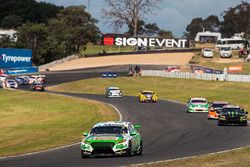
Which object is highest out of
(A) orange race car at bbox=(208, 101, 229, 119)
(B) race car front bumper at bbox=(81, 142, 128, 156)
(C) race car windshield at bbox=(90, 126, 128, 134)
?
(C) race car windshield at bbox=(90, 126, 128, 134)

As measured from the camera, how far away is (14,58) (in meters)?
124

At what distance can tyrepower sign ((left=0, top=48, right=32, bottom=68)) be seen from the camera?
123 metres

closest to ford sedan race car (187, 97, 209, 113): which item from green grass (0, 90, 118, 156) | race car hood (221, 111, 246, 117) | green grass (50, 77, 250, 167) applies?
green grass (0, 90, 118, 156)

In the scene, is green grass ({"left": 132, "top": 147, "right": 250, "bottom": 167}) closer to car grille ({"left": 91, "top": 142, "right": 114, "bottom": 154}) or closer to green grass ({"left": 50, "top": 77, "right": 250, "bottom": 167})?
car grille ({"left": 91, "top": 142, "right": 114, "bottom": 154})

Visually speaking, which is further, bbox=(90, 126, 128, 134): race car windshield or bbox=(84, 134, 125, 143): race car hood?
bbox=(90, 126, 128, 134): race car windshield

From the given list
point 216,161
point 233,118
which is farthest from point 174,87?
point 216,161

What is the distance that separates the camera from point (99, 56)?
480ft

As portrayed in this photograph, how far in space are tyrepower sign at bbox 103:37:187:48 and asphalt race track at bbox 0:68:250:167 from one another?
320 feet

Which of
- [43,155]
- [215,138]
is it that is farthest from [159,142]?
[43,155]

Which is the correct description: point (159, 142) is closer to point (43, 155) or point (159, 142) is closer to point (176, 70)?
point (43, 155)

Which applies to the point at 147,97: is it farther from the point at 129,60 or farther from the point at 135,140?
the point at 129,60

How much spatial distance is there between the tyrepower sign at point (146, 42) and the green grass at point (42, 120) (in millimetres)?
68718

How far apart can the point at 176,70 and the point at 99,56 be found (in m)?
45.1

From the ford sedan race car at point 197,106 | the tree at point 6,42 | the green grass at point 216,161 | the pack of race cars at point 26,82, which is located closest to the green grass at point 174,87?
the pack of race cars at point 26,82
